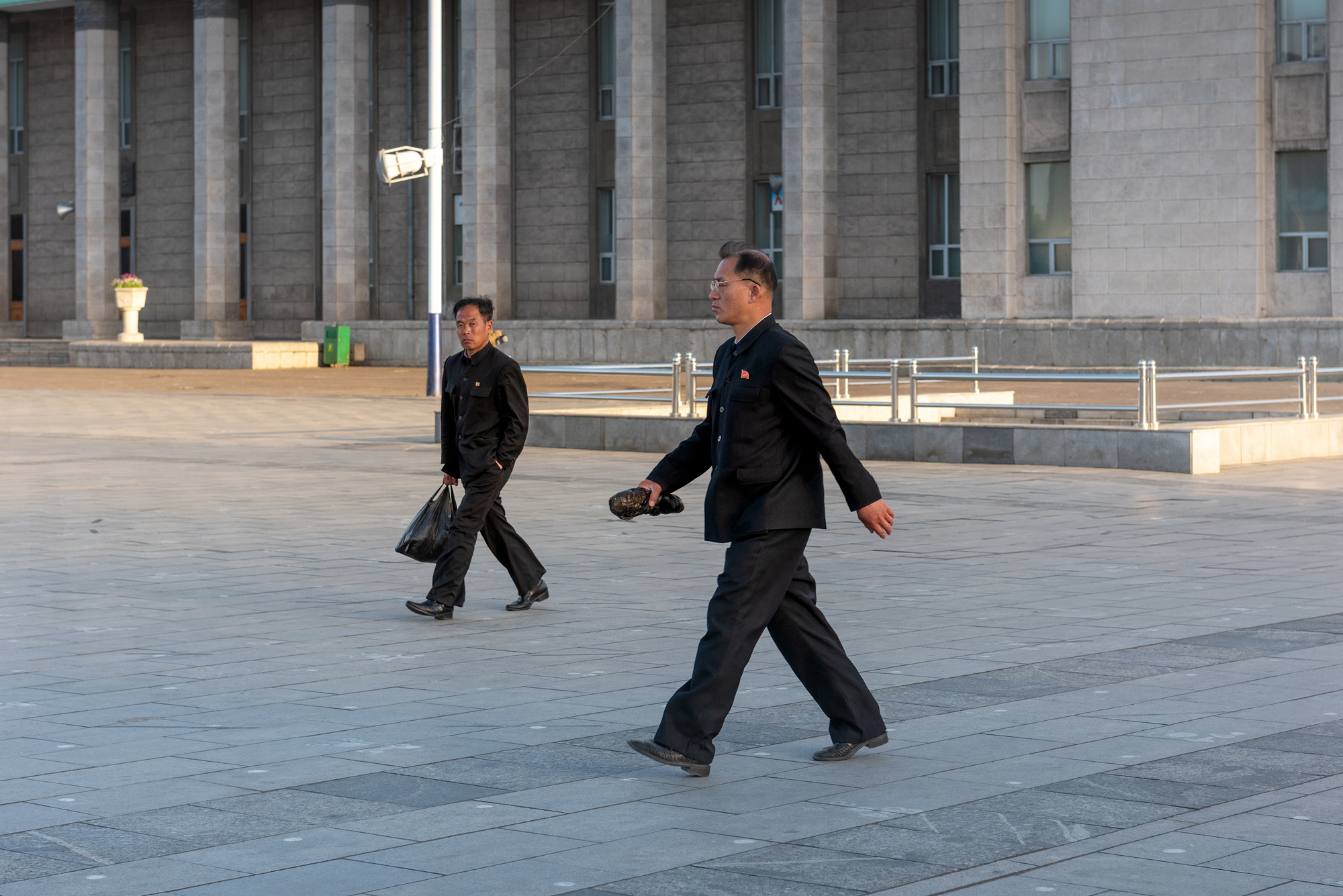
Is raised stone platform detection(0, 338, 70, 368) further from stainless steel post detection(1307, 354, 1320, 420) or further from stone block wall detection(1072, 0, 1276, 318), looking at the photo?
stainless steel post detection(1307, 354, 1320, 420)

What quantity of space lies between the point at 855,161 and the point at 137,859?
38515 millimetres

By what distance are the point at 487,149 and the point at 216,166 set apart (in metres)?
9.47

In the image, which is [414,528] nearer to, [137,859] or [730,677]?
[730,677]

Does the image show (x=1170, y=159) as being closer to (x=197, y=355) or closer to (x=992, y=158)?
(x=992, y=158)

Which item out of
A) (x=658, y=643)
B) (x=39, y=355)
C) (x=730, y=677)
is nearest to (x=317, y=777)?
(x=730, y=677)

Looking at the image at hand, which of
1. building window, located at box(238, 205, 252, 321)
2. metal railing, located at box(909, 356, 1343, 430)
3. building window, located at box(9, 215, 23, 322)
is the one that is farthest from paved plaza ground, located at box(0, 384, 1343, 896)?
building window, located at box(9, 215, 23, 322)

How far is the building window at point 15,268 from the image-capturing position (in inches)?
2296

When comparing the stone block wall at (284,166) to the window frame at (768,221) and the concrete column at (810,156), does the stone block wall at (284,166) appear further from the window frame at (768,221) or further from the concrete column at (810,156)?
the concrete column at (810,156)

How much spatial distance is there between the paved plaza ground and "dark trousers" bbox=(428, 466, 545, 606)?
0.22m

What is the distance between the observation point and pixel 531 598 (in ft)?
33.0

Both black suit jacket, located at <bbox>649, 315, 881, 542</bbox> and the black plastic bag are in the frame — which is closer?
black suit jacket, located at <bbox>649, 315, 881, 542</bbox>

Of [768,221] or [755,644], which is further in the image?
[768,221]

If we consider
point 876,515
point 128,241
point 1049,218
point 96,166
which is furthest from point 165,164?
point 876,515

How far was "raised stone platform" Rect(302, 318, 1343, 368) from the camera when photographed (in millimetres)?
32688
